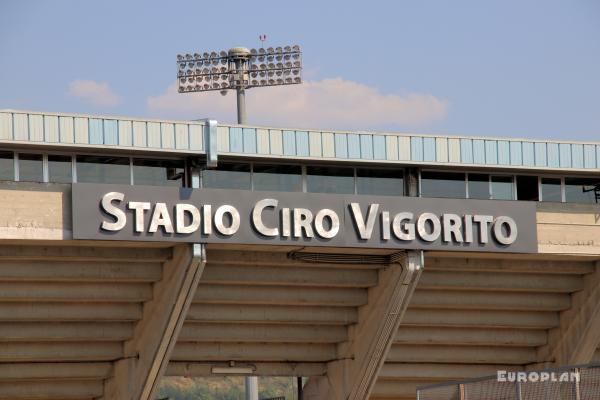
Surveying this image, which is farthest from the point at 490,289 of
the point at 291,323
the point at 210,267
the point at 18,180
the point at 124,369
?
the point at 18,180

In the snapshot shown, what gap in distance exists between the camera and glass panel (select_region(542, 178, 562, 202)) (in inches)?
1903

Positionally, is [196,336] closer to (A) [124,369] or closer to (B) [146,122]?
(A) [124,369]

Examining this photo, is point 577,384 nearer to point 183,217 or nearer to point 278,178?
point 183,217

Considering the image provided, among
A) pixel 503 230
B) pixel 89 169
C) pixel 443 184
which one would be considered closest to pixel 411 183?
pixel 443 184

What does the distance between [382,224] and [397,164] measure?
7.39 feet

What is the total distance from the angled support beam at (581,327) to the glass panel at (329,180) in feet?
33.3

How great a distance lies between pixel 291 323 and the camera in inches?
1871

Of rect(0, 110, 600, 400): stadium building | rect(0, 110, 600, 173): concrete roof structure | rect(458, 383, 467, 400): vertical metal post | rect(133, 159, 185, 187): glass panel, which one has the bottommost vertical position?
rect(458, 383, 467, 400): vertical metal post

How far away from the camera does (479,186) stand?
47531 millimetres

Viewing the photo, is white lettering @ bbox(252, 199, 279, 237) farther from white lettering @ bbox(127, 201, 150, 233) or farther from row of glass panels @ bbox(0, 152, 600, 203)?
white lettering @ bbox(127, 201, 150, 233)

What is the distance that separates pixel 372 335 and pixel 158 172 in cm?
972

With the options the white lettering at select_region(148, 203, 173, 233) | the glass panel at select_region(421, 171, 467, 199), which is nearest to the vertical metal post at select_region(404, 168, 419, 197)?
the glass panel at select_region(421, 171, 467, 199)

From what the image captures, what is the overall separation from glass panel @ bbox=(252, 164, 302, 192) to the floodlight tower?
21.7 metres

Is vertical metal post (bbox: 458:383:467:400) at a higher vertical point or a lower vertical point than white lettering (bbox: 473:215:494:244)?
lower
